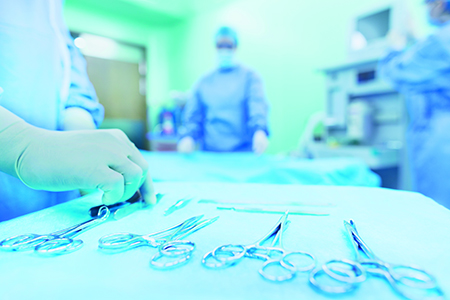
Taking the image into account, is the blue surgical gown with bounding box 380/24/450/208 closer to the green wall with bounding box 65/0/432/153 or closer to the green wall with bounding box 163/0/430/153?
the green wall with bounding box 65/0/432/153

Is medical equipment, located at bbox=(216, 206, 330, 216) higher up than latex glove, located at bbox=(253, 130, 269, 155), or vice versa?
latex glove, located at bbox=(253, 130, 269, 155)

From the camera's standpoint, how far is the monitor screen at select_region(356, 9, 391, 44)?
1768 millimetres

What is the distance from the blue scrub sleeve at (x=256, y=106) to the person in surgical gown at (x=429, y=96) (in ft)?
2.07

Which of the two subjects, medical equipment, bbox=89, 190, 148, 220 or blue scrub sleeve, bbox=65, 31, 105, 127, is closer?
medical equipment, bbox=89, 190, 148, 220

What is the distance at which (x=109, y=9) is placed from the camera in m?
3.69

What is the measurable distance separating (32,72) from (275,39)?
2.70 metres

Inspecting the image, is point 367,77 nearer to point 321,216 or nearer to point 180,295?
→ point 321,216

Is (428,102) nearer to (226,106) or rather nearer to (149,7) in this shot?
(226,106)

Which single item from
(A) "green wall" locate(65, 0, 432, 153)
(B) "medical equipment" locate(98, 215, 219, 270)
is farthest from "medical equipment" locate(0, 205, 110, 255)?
(A) "green wall" locate(65, 0, 432, 153)

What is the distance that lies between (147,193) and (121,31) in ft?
13.5

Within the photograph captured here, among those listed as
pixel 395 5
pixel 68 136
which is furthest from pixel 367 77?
pixel 68 136

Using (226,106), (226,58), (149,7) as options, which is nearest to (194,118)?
(226,106)

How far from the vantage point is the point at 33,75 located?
0.54 m

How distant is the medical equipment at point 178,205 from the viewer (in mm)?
487
